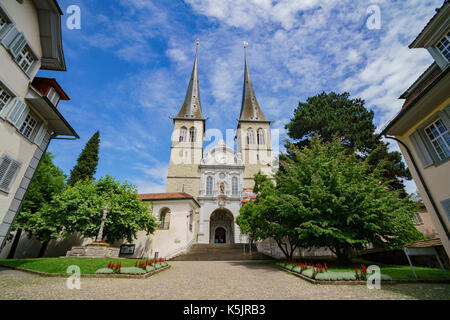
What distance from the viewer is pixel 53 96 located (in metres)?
10.2

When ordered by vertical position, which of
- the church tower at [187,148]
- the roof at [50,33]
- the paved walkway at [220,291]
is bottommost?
the paved walkway at [220,291]

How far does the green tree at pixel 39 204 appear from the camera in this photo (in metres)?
17.1

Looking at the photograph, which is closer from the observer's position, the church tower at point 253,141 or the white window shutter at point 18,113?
the white window shutter at point 18,113

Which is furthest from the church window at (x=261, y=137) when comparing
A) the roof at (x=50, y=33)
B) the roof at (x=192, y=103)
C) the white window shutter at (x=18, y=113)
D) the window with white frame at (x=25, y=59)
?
the white window shutter at (x=18, y=113)

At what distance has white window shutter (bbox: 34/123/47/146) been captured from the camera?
9485 mm

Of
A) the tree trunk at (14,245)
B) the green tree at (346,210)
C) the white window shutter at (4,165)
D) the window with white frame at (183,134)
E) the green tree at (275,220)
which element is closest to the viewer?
the white window shutter at (4,165)

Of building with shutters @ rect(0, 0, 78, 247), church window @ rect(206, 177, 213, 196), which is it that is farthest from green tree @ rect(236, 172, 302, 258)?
church window @ rect(206, 177, 213, 196)

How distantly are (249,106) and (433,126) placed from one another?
39848mm

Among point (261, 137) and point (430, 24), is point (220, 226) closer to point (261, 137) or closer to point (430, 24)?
point (261, 137)

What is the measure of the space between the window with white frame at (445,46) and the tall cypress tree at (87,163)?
32.7m

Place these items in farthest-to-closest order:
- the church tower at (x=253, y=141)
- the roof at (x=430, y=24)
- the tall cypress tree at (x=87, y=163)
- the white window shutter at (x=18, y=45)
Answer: the church tower at (x=253, y=141)
the tall cypress tree at (x=87, y=163)
the white window shutter at (x=18, y=45)
the roof at (x=430, y=24)

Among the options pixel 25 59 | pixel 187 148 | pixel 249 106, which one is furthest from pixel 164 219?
pixel 249 106

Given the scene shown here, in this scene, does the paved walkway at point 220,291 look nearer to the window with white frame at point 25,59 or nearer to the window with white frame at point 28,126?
the window with white frame at point 28,126
